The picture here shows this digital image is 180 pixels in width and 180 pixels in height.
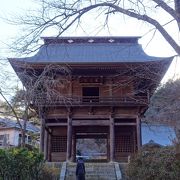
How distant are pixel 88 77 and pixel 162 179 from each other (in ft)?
41.6

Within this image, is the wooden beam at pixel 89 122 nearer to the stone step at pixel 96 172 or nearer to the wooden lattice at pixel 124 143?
the wooden lattice at pixel 124 143

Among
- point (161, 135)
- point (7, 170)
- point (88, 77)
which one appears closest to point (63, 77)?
point (88, 77)

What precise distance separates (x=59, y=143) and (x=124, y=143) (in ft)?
14.4

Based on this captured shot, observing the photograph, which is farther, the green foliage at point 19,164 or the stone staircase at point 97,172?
the stone staircase at point 97,172

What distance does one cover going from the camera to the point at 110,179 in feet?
51.0

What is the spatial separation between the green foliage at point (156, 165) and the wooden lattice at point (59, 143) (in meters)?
12.3

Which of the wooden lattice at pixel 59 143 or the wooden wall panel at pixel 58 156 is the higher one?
the wooden lattice at pixel 59 143

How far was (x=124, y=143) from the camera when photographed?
23.1m

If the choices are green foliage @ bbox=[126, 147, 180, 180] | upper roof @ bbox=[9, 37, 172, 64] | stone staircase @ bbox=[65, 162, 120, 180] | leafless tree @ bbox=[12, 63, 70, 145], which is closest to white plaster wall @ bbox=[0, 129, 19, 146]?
upper roof @ bbox=[9, 37, 172, 64]

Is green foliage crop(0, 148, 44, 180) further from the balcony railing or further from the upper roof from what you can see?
the upper roof

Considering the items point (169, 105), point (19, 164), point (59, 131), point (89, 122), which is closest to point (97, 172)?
point (89, 122)

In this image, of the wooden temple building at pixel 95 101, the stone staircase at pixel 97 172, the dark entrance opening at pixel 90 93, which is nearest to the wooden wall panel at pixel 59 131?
the wooden temple building at pixel 95 101

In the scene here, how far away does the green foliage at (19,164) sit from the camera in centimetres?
898

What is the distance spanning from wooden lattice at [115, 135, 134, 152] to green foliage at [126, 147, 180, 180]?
37.6 ft
